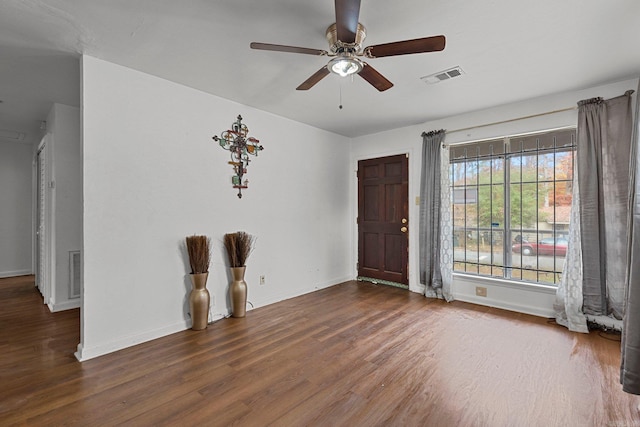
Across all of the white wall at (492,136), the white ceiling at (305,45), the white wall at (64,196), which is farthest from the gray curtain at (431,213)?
the white wall at (64,196)

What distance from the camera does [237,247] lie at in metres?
3.39

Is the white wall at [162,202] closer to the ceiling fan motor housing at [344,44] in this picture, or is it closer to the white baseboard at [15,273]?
the ceiling fan motor housing at [344,44]

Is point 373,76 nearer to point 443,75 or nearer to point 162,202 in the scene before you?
point 443,75

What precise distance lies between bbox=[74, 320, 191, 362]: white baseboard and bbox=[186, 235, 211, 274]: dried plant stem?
573mm

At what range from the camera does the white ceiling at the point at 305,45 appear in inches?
74.9

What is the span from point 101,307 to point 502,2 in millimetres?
3763

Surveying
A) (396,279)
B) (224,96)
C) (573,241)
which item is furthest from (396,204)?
(224,96)

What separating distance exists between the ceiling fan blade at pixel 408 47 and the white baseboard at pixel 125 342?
3.01 m

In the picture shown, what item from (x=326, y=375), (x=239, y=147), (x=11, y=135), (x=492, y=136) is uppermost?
(x=11, y=135)

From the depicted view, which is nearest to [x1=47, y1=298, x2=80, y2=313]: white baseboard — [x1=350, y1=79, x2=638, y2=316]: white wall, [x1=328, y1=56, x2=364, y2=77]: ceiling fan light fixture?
[x1=328, y1=56, x2=364, y2=77]: ceiling fan light fixture

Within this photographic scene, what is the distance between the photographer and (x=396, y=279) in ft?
15.2

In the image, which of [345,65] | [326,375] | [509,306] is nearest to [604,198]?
[509,306]

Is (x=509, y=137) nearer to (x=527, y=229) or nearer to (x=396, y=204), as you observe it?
(x=527, y=229)

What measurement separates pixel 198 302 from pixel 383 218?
305 centimetres
